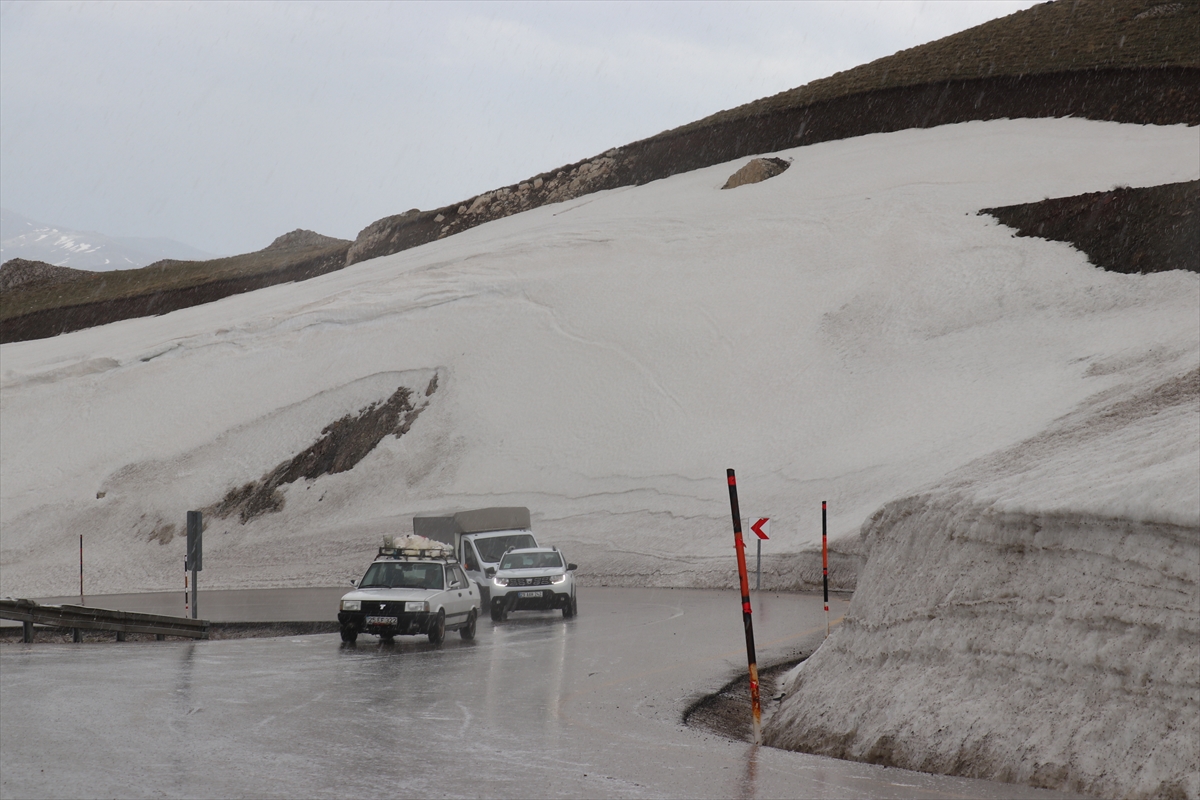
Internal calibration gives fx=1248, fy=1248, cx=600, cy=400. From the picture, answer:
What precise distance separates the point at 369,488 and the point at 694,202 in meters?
24.3

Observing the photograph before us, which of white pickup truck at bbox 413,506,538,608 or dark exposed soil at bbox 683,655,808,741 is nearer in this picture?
dark exposed soil at bbox 683,655,808,741

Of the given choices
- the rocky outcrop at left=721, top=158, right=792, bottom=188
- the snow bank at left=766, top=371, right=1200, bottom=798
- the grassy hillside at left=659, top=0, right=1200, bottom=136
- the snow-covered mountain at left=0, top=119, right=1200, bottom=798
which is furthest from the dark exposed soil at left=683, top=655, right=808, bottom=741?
the grassy hillside at left=659, top=0, right=1200, bottom=136

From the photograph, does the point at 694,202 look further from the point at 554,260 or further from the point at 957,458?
the point at 957,458

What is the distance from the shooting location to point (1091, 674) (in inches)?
317

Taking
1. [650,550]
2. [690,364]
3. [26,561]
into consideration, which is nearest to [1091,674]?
[650,550]

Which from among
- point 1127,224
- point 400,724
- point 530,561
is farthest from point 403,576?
point 1127,224

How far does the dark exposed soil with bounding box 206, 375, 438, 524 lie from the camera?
43094 millimetres

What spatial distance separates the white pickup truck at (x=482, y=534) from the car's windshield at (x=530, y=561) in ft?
1.79

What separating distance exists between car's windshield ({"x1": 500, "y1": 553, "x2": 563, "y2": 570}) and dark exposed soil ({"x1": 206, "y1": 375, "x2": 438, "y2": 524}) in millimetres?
20070

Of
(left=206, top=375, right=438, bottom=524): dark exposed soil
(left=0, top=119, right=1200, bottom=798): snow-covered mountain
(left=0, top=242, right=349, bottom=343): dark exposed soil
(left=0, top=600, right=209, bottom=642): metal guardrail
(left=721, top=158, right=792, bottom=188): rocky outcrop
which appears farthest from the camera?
(left=0, top=242, right=349, bottom=343): dark exposed soil

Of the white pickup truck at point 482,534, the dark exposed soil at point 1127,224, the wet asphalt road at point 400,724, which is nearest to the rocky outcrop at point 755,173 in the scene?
the dark exposed soil at point 1127,224

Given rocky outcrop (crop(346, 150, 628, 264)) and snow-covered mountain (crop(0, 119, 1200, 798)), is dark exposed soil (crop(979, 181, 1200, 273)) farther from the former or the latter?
rocky outcrop (crop(346, 150, 628, 264))

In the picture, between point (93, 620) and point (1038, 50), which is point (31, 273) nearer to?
point (1038, 50)

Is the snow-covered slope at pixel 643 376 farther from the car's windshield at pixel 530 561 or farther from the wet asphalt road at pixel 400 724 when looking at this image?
the wet asphalt road at pixel 400 724
